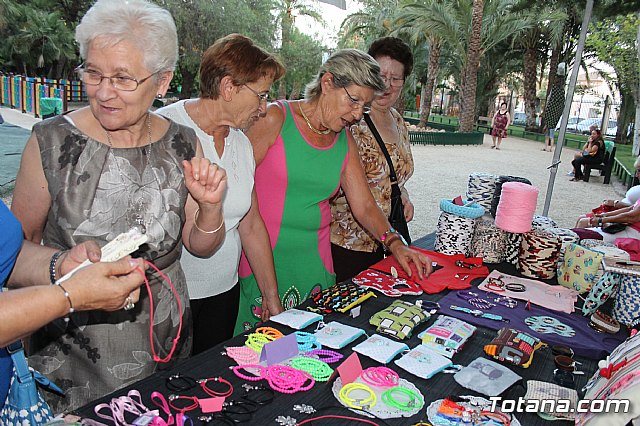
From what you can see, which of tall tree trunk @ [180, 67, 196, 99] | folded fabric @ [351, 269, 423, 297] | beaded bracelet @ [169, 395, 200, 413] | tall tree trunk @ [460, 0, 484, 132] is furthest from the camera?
tall tree trunk @ [180, 67, 196, 99]

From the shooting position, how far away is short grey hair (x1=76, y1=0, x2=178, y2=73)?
1291 mm

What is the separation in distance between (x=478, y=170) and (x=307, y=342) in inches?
411

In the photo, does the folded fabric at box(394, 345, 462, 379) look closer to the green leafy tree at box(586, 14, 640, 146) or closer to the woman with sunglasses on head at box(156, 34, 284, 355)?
the woman with sunglasses on head at box(156, 34, 284, 355)

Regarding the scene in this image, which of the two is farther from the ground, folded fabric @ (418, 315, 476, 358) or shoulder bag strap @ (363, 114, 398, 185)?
shoulder bag strap @ (363, 114, 398, 185)

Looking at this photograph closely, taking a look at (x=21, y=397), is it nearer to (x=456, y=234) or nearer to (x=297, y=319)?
(x=297, y=319)

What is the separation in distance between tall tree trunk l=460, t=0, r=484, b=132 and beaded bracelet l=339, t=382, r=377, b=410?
15.9 metres

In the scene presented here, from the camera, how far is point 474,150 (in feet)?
50.6

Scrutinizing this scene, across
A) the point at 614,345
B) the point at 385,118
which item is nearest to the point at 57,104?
the point at 385,118

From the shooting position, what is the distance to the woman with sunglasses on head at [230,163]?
5.87 feet

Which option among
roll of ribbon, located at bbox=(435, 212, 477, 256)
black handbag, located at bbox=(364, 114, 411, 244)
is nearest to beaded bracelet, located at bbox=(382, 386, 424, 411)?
roll of ribbon, located at bbox=(435, 212, 477, 256)

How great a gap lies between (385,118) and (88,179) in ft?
6.25

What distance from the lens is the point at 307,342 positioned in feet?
4.91

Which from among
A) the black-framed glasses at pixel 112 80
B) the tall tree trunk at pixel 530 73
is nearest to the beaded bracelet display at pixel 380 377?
the black-framed glasses at pixel 112 80

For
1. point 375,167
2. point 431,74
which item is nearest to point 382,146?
point 375,167
